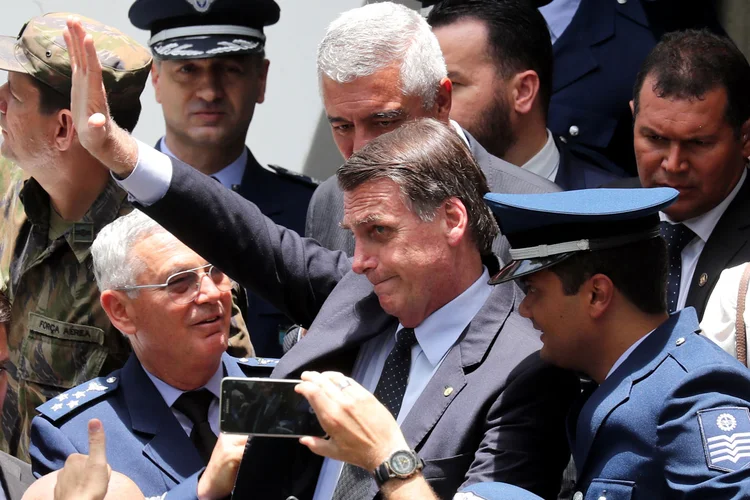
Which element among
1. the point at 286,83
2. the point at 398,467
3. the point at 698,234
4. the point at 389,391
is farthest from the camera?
the point at 286,83

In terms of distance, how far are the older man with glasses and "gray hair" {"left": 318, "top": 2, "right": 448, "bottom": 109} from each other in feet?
2.35

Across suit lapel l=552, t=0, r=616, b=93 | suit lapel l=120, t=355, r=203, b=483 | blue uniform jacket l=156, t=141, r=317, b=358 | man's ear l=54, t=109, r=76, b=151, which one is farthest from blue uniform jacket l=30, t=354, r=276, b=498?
suit lapel l=552, t=0, r=616, b=93

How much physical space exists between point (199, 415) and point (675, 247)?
1.42 m

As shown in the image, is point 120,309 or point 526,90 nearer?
point 120,309

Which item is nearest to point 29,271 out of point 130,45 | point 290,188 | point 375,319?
point 130,45

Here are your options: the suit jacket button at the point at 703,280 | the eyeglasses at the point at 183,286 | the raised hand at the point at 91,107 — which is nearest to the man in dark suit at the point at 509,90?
the suit jacket button at the point at 703,280

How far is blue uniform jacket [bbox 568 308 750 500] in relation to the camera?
2.41 meters

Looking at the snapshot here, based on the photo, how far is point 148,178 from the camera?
305 centimetres

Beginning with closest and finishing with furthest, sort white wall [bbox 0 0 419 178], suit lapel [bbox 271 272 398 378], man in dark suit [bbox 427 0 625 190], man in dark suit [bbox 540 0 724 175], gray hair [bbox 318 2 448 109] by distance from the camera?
suit lapel [bbox 271 272 398 378] < gray hair [bbox 318 2 448 109] < man in dark suit [bbox 427 0 625 190] < man in dark suit [bbox 540 0 724 175] < white wall [bbox 0 0 419 178]

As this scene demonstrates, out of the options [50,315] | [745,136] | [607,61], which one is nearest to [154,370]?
[50,315]

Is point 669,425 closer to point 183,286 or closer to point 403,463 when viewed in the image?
point 403,463

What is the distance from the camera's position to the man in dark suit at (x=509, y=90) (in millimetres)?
4344

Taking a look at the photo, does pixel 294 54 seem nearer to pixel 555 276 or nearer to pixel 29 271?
pixel 29 271

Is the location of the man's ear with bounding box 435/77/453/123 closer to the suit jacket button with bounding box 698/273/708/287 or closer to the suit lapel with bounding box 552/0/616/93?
the suit jacket button with bounding box 698/273/708/287
